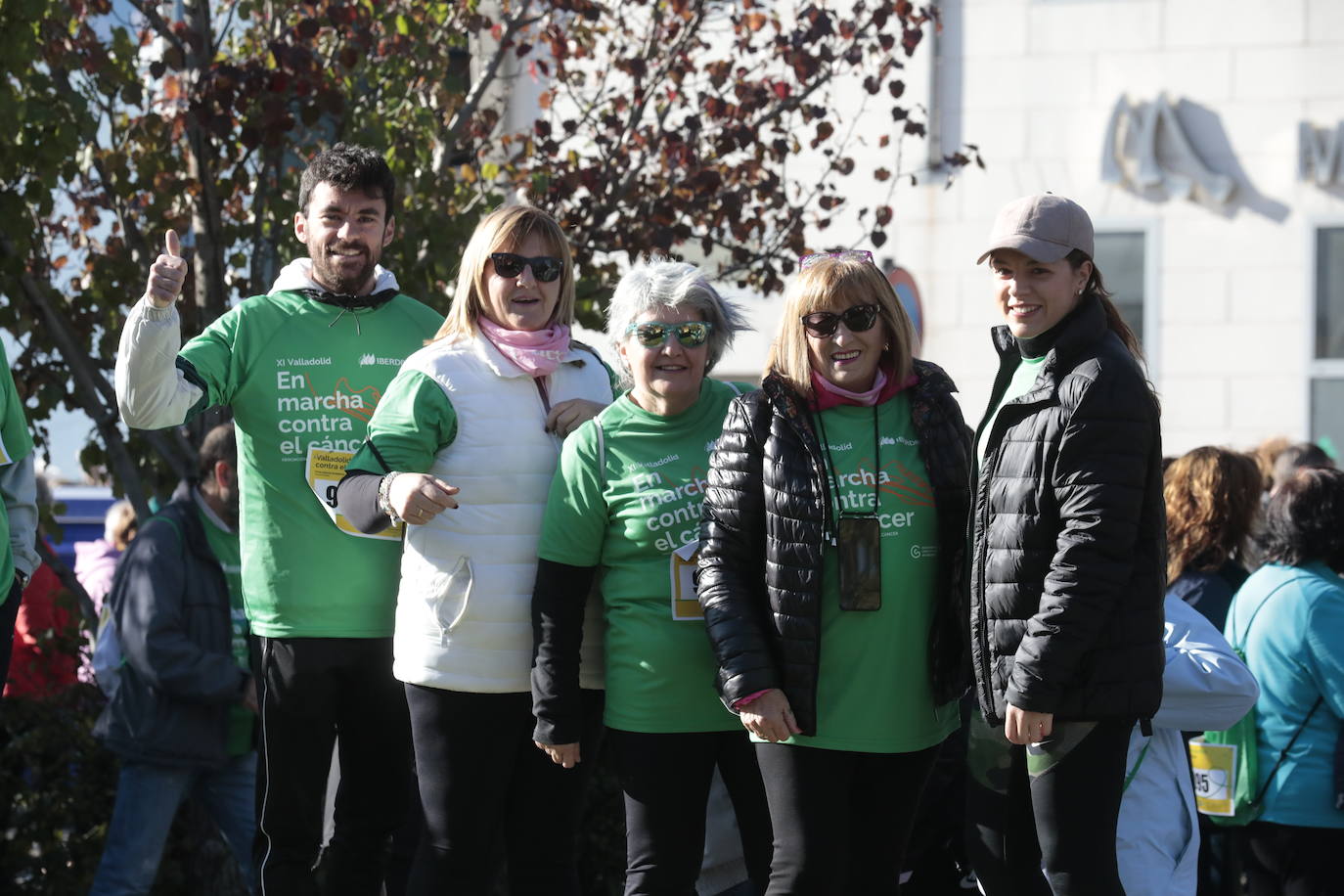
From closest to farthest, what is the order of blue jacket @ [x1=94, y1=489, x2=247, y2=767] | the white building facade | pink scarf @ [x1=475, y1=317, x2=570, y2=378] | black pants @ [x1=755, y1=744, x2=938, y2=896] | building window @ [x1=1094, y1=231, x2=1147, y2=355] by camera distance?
1. black pants @ [x1=755, y1=744, x2=938, y2=896]
2. pink scarf @ [x1=475, y1=317, x2=570, y2=378]
3. blue jacket @ [x1=94, y1=489, x2=247, y2=767]
4. the white building facade
5. building window @ [x1=1094, y1=231, x2=1147, y2=355]

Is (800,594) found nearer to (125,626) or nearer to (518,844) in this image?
(518,844)

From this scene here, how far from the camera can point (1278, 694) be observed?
4.37 metres

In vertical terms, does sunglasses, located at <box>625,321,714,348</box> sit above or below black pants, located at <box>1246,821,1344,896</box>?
above

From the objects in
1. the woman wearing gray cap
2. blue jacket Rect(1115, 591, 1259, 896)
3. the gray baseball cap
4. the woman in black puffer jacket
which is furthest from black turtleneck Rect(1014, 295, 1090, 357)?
blue jacket Rect(1115, 591, 1259, 896)

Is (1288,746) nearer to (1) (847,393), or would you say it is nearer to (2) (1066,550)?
(2) (1066,550)

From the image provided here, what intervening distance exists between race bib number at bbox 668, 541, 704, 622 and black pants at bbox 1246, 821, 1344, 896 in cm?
199

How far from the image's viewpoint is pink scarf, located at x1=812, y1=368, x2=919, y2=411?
3371mm

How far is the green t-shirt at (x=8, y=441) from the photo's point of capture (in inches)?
146

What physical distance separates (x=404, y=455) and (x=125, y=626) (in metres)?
1.78

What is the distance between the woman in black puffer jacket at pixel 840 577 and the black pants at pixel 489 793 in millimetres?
530

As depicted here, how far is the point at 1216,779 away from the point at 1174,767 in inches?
27.4

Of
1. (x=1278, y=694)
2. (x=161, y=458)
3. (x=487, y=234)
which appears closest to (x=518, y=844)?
(x=487, y=234)

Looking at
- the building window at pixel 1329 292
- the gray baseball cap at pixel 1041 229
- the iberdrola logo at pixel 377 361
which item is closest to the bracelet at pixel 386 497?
the iberdrola logo at pixel 377 361

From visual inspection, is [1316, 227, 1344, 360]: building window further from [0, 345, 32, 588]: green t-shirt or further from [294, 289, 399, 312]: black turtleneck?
[0, 345, 32, 588]: green t-shirt
